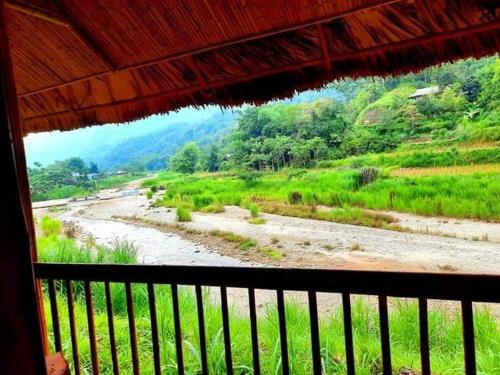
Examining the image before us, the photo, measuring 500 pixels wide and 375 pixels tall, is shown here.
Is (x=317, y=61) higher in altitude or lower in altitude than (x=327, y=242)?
higher

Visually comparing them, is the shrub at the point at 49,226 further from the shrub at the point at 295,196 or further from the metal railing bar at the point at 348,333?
the metal railing bar at the point at 348,333

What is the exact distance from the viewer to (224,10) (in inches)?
70.9

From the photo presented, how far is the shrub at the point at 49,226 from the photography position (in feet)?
22.0

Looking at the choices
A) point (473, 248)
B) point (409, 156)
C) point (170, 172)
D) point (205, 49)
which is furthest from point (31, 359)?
point (170, 172)

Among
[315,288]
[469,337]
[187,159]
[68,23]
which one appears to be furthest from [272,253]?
[469,337]

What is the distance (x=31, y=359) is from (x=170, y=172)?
24.9 ft

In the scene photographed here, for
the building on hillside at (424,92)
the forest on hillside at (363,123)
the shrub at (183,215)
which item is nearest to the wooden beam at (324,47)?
the forest on hillside at (363,123)

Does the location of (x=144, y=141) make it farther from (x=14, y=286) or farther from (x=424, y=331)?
(x=14, y=286)

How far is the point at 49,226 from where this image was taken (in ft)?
22.3

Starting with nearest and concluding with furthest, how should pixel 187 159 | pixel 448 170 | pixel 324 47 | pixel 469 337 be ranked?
pixel 469 337 → pixel 324 47 → pixel 448 170 → pixel 187 159

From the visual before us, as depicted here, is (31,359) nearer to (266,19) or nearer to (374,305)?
(266,19)

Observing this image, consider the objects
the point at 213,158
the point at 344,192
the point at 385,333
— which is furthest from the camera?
the point at 213,158

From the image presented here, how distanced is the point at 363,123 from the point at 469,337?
19.9 ft

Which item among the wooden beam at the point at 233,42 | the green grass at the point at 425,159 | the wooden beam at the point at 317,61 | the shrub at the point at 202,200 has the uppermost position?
the wooden beam at the point at 233,42
